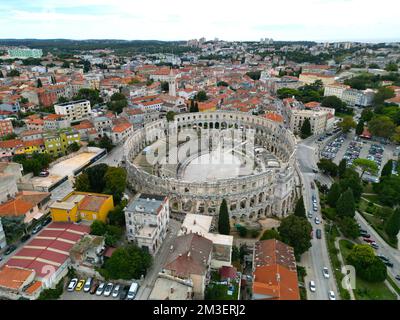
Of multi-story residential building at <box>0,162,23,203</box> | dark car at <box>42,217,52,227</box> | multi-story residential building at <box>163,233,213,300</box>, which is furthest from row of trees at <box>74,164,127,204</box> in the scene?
multi-story residential building at <box>163,233,213,300</box>

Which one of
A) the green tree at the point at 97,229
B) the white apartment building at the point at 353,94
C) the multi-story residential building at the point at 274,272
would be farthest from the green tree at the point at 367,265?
the white apartment building at the point at 353,94

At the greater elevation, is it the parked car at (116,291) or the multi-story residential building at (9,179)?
the multi-story residential building at (9,179)

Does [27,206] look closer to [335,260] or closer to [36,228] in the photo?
[36,228]

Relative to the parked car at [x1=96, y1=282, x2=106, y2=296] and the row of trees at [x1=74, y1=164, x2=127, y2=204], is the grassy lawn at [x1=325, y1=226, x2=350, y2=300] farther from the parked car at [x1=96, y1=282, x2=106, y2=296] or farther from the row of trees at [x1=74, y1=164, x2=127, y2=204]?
the row of trees at [x1=74, y1=164, x2=127, y2=204]

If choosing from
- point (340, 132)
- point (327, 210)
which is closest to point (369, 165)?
point (327, 210)

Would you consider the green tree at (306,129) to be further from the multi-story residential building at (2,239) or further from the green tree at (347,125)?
the multi-story residential building at (2,239)
